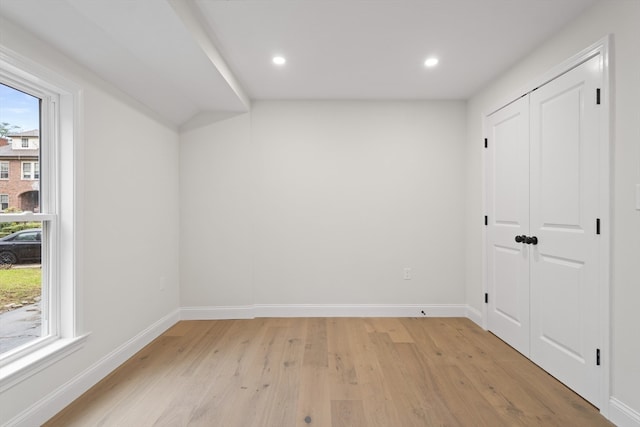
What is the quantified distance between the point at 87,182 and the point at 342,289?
252 cm

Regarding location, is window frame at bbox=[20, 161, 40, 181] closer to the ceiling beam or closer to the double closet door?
the ceiling beam

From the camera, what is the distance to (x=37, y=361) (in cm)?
164

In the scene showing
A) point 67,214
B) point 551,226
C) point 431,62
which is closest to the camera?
point 67,214

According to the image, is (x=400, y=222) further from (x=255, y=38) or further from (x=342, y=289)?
(x=255, y=38)

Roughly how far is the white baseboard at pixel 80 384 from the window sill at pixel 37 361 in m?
0.18

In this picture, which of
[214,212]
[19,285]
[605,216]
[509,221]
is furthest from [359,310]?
[19,285]

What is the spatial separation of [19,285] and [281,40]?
225 centimetres

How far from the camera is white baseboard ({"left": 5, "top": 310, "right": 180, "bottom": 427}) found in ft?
5.30

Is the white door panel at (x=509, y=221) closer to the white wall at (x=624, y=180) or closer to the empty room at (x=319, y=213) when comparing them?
the empty room at (x=319, y=213)

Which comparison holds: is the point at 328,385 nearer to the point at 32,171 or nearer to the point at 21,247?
the point at 21,247

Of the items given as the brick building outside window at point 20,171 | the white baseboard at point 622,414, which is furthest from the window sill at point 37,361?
the white baseboard at point 622,414

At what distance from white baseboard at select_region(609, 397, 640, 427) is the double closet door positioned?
0.12m

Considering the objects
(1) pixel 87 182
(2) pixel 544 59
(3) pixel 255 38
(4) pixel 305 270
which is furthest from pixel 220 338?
(2) pixel 544 59

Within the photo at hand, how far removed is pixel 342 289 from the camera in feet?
11.4
